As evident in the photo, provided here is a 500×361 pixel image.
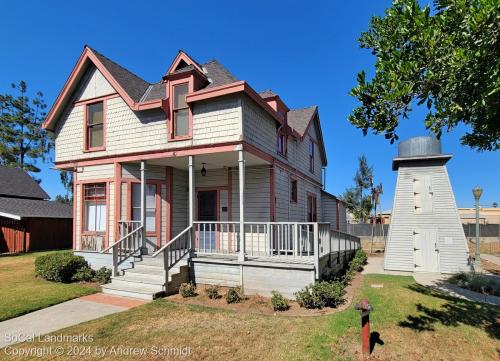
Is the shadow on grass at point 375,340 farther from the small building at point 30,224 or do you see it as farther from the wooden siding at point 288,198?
the small building at point 30,224

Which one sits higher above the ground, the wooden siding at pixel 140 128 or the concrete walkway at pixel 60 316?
the wooden siding at pixel 140 128

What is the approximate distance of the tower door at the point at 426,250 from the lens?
13430 mm

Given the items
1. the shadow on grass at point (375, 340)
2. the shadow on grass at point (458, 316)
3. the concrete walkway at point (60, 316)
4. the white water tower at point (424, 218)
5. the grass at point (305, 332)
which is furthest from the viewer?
the white water tower at point (424, 218)

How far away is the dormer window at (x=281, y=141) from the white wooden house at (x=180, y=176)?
0.15 ft

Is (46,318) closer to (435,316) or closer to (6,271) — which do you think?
(6,271)

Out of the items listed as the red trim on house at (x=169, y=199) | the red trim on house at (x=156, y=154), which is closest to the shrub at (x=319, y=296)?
the red trim on house at (x=156, y=154)

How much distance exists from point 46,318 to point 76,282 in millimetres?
3651

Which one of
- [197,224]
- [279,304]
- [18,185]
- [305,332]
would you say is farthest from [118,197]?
[18,185]

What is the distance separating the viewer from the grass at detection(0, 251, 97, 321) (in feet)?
24.1

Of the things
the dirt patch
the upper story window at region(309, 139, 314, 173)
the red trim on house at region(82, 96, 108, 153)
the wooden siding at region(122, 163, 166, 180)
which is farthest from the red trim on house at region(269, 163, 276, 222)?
the upper story window at region(309, 139, 314, 173)

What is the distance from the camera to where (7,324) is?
6.45 m

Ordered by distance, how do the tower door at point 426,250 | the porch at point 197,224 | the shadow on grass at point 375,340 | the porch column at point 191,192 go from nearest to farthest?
1. the shadow on grass at point 375,340
2. the porch at point 197,224
3. the porch column at point 191,192
4. the tower door at point 426,250

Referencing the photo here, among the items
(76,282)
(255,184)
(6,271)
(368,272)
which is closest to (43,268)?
(76,282)

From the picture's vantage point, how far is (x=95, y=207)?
38.9 feet
